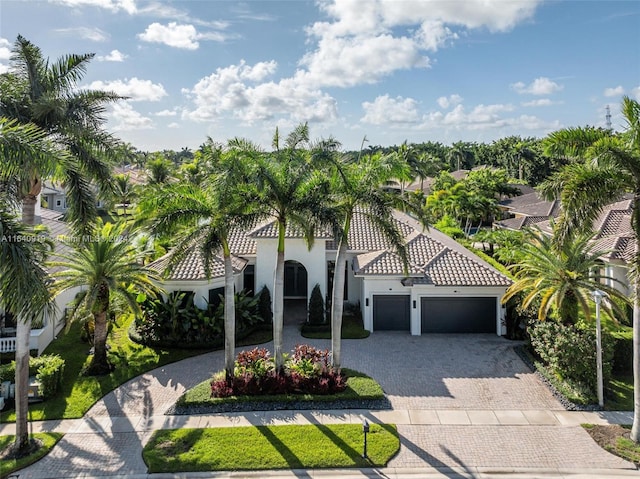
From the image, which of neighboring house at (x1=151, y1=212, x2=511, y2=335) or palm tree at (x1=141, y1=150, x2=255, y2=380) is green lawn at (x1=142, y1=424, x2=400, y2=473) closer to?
palm tree at (x1=141, y1=150, x2=255, y2=380)

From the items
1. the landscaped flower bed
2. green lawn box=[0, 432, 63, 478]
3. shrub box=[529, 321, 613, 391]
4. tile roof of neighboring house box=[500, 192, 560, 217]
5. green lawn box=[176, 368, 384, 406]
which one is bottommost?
green lawn box=[0, 432, 63, 478]

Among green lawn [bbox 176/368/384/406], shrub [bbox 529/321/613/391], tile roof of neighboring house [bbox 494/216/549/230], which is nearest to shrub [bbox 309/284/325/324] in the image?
green lawn [bbox 176/368/384/406]

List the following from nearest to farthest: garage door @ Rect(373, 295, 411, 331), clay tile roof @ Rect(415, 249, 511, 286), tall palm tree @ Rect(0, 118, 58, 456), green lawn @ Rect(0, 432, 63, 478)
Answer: tall palm tree @ Rect(0, 118, 58, 456) < green lawn @ Rect(0, 432, 63, 478) < clay tile roof @ Rect(415, 249, 511, 286) < garage door @ Rect(373, 295, 411, 331)

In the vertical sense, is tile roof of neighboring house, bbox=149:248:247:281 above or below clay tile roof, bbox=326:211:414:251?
below

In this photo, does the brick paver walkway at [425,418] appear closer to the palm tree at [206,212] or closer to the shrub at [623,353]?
the shrub at [623,353]

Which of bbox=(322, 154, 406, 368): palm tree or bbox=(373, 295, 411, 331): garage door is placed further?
bbox=(373, 295, 411, 331): garage door

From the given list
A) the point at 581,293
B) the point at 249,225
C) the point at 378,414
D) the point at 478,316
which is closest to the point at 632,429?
the point at 581,293

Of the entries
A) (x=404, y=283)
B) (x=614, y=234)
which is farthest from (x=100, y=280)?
(x=614, y=234)

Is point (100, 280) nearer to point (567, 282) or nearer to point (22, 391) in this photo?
point (22, 391)
